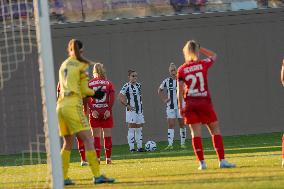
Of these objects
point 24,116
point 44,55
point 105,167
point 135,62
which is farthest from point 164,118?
point 44,55

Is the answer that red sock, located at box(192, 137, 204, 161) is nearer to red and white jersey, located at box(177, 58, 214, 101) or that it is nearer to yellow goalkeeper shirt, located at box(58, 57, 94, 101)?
red and white jersey, located at box(177, 58, 214, 101)

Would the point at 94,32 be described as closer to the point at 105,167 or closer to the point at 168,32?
the point at 168,32

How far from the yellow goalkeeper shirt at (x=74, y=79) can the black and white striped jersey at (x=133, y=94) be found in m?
11.3

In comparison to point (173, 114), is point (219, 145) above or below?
above

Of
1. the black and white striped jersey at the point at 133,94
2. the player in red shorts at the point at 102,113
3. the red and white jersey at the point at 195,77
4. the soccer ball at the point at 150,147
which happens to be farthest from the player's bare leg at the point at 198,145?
the black and white striped jersey at the point at 133,94

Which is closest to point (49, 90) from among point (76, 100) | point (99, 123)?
point (76, 100)

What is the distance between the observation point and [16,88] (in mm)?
25625

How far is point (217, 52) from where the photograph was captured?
30.6 m

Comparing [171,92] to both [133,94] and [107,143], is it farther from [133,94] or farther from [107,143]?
[107,143]

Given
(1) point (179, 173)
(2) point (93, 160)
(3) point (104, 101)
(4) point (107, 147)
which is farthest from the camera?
(3) point (104, 101)

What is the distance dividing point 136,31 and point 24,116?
5946 mm

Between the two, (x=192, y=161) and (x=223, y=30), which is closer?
(x=192, y=161)

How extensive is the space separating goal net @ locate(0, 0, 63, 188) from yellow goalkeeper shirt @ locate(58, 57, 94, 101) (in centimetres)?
148

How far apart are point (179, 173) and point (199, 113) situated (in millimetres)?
1045
